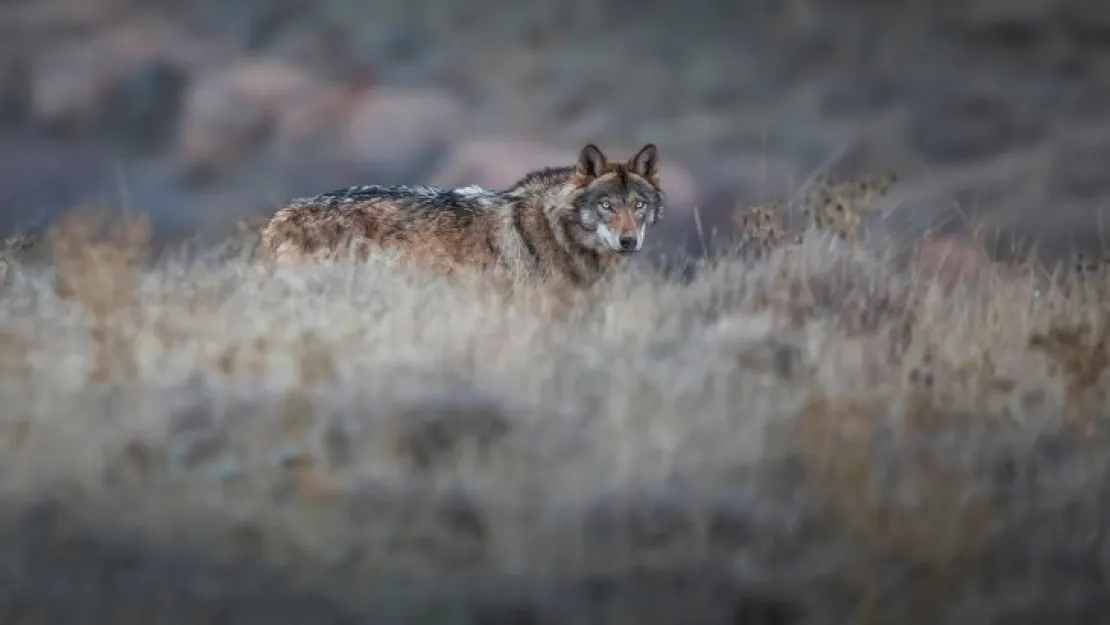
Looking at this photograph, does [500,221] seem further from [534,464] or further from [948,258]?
[534,464]

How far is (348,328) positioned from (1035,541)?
7.74ft

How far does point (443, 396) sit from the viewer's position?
14.0ft

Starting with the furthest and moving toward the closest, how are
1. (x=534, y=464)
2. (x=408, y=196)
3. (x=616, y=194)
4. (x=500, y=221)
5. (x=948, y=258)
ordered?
(x=408, y=196) → (x=500, y=221) → (x=616, y=194) → (x=948, y=258) → (x=534, y=464)

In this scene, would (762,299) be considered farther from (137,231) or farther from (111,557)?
(111,557)

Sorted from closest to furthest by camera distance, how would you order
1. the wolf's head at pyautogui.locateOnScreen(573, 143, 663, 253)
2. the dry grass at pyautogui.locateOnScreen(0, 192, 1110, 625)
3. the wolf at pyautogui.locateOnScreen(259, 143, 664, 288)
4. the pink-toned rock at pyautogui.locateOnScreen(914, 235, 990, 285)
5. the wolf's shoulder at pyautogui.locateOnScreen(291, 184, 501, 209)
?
the dry grass at pyautogui.locateOnScreen(0, 192, 1110, 625) < the pink-toned rock at pyautogui.locateOnScreen(914, 235, 990, 285) < the wolf's head at pyautogui.locateOnScreen(573, 143, 663, 253) < the wolf at pyautogui.locateOnScreen(259, 143, 664, 288) < the wolf's shoulder at pyautogui.locateOnScreen(291, 184, 501, 209)

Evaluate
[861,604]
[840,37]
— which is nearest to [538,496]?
[861,604]

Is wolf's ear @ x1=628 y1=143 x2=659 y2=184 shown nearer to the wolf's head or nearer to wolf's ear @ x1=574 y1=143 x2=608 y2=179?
the wolf's head

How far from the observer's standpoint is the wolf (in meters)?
6.68

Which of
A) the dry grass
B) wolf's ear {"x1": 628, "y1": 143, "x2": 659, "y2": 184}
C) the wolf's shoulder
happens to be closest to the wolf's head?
wolf's ear {"x1": 628, "y1": 143, "x2": 659, "y2": 184}

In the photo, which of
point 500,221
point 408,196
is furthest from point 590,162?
point 408,196

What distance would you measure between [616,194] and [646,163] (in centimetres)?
23

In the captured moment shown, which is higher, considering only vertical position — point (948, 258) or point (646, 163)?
point (646, 163)

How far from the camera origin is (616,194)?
6.63 meters

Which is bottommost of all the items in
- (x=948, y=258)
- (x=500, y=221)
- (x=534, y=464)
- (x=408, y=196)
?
(x=534, y=464)
